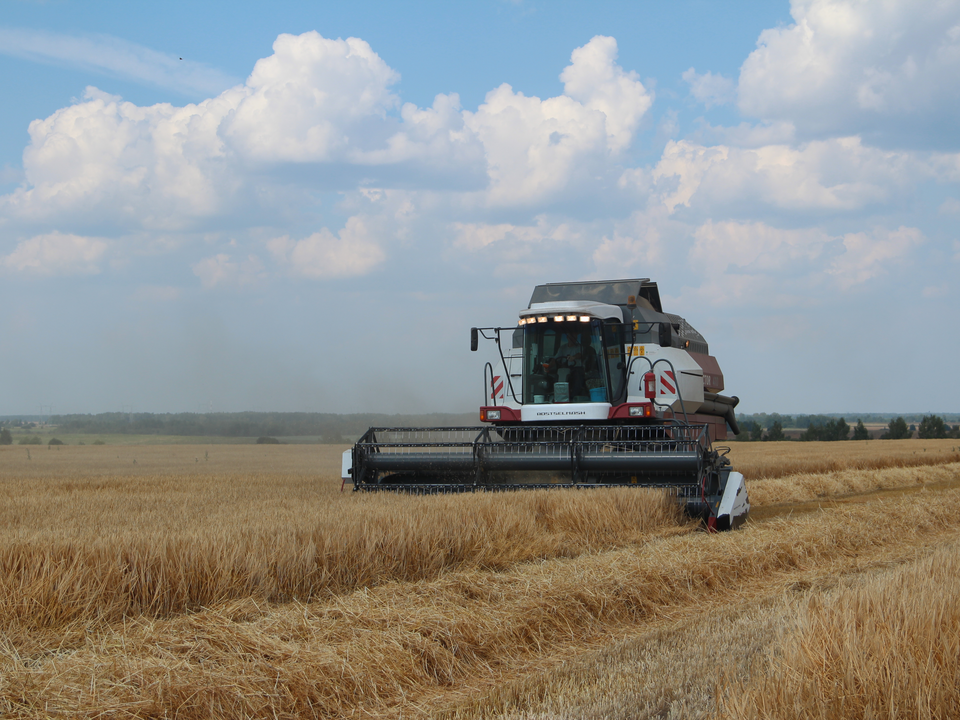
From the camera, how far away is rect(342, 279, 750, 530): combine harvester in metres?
8.68

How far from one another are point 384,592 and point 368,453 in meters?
4.63

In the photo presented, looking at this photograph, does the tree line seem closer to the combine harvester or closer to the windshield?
the combine harvester

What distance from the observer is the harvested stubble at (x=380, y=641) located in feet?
10.8

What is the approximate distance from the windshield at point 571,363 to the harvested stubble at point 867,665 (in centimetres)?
703

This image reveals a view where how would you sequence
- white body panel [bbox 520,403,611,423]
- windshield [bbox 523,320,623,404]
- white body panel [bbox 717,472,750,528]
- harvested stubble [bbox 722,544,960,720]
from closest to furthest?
harvested stubble [bbox 722,544,960,720]
white body panel [bbox 717,472,750,528]
white body panel [bbox 520,403,611,423]
windshield [bbox 523,320,623,404]

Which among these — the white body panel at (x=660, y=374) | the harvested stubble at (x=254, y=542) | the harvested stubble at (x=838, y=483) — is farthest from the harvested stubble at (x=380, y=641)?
the harvested stubble at (x=838, y=483)

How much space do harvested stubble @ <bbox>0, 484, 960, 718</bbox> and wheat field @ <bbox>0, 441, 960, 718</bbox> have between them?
1cm

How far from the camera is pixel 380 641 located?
159 inches

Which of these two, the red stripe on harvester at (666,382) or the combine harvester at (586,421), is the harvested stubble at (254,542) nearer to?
the combine harvester at (586,421)

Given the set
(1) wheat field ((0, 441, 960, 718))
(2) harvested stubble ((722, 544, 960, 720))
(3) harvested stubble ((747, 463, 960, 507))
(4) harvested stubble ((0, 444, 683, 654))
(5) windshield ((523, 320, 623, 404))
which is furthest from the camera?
(3) harvested stubble ((747, 463, 960, 507))

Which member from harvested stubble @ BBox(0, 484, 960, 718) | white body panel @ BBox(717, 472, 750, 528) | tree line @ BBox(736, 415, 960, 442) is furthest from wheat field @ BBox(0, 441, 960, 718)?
tree line @ BBox(736, 415, 960, 442)

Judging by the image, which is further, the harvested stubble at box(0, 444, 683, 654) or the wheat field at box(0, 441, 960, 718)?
the harvested stubble at box(0, 444, 683, 654)

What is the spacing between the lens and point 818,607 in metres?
3.93

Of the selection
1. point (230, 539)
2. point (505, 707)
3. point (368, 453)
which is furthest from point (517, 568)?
point (368, 453)
